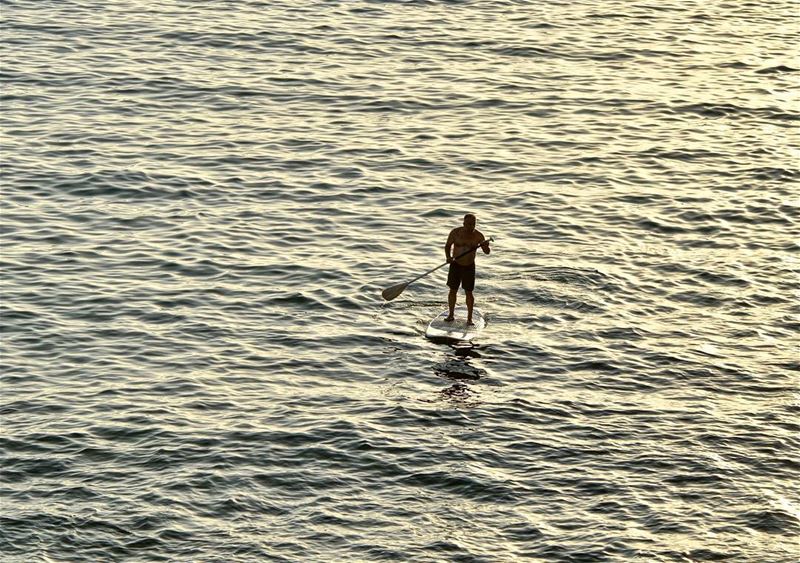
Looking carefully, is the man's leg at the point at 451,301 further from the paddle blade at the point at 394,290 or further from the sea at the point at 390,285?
the paddle blade at the point at 394,290

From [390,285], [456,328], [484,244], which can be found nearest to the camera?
[456,328]

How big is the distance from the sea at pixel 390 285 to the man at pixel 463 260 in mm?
787

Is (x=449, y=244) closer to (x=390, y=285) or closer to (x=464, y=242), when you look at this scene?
(x=464, y=242)

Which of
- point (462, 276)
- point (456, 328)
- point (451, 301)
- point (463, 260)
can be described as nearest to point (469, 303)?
point (451, 301)

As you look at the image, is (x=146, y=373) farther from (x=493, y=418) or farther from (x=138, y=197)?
(x=138, y=197)

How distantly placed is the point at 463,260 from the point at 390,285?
2.13 m

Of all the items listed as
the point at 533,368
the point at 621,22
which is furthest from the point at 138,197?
the point at 621,22

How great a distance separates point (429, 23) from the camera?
4659 cm

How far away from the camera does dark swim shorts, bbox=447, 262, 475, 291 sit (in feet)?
88.6

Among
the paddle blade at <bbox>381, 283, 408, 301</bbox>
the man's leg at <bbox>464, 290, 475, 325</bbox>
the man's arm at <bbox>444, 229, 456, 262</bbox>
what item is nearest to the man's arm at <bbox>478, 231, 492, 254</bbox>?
the man's arm at <bbox>444, 229, 456, 262</bbox>

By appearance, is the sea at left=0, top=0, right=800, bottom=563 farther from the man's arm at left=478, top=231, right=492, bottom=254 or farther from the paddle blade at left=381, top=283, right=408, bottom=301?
the man's arm at left=478, top=231, right=492, bottom=254

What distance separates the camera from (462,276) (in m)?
27.1

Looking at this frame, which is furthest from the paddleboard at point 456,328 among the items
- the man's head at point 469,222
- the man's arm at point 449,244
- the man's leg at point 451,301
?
the man's head at point 469,222

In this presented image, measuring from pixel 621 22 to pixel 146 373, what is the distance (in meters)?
26.7
